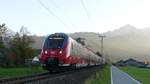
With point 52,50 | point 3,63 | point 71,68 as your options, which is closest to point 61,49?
point 52,50

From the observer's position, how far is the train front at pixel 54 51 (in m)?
37.3

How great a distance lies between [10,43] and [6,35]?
678 centimetres

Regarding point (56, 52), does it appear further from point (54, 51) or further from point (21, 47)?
point (21, 47)

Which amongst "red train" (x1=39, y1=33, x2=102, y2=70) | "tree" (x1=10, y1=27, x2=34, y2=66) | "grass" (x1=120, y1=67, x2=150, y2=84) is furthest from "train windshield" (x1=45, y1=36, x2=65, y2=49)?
"tree" (x1=10, y1=27, x2=34, y2=66)

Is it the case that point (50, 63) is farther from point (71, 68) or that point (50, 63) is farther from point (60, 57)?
point (71, 68)

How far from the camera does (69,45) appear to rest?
39312mm

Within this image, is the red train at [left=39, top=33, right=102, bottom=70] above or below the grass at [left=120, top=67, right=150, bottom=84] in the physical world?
above

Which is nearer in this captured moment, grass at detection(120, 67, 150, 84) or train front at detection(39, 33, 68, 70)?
train front at detection(39, 33, 68, 70)

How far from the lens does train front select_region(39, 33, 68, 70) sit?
37.3 metres

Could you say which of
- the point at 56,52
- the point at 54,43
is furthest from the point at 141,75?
the point at 56,52

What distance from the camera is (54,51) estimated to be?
3778cm

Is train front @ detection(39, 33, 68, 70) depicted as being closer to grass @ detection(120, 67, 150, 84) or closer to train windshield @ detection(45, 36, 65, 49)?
train windshield @ detection(45, 36, 65, 49)

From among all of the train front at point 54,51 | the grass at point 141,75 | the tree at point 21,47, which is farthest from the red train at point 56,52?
the tree at point 21,47

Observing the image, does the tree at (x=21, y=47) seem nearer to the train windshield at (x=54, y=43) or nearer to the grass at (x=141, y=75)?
the grass at (x=141, y=75)
